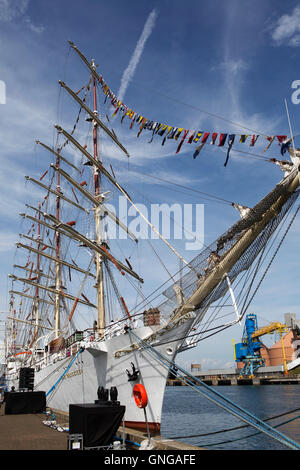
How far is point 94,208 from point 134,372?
13470 millimetres

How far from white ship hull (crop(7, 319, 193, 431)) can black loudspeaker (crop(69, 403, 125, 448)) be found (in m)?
5.39

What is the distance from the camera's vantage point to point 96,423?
26.7 ft

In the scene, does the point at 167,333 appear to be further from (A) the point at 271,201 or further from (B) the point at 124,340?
(A) the point at 271,201

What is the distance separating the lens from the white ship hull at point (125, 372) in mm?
13555

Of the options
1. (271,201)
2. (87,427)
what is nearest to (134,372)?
(87,427)

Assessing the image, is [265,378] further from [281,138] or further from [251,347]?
[281,138]

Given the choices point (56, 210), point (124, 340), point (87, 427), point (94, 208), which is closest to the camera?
point (87, 427)

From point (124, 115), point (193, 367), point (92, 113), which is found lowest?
point (193, 367)

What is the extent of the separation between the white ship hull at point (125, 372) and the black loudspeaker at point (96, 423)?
5392 millimetres

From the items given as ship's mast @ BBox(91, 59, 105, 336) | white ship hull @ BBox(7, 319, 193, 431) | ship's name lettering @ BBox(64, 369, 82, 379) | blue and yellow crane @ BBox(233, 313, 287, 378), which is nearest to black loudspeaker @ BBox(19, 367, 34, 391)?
ship's name lettering @ BBox(64, 369, 82, 379)

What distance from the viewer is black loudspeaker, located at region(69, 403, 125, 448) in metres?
8.02

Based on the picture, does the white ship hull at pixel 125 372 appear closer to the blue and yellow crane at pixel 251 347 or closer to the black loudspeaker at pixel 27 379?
the black loudspeaker at pixel 27 379

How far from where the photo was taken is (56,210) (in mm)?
43312
